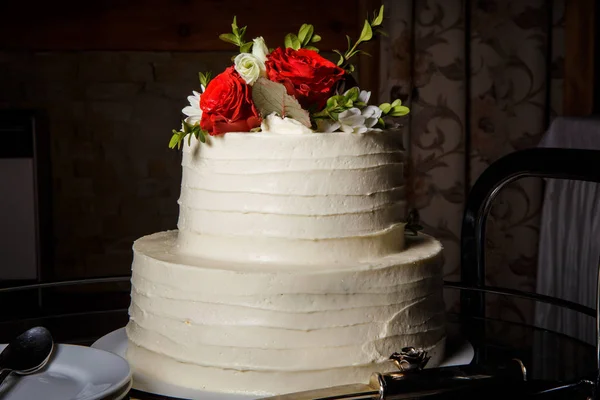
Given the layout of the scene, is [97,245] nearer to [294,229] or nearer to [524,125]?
[524,125]

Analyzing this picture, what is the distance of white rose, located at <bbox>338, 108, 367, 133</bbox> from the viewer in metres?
1.03

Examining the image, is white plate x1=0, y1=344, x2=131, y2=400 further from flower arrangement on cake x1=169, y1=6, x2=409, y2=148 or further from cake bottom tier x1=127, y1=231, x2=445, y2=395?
flower arrangement on cake x1=169, y1=6, x2=409, y2=148

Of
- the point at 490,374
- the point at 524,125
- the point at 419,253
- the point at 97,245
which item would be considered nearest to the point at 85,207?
the point at 97,245

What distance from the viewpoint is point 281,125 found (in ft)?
3.39

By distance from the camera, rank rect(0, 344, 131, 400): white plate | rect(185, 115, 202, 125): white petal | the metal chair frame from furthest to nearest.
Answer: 1. the metal chair frame
2. rect(185, 115, 202, 125): white petal
3. rect(0, 344, 131, 400): white plate

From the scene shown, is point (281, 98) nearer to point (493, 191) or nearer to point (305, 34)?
point (305, 34)

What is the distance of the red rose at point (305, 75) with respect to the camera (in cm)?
100

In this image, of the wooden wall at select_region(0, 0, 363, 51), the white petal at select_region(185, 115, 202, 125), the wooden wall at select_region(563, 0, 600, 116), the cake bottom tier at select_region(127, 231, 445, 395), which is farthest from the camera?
the wooden wall at select_region(0, 0, 363, 51)

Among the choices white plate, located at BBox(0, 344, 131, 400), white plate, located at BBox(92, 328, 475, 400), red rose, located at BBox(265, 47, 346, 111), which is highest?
red rose, located at BBox(265, 47, 346, 111)

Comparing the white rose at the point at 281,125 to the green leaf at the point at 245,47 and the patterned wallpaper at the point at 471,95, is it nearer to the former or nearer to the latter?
the green leaf at the point at 245,47

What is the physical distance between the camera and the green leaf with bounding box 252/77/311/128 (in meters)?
1.01

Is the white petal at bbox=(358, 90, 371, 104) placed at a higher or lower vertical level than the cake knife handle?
higher

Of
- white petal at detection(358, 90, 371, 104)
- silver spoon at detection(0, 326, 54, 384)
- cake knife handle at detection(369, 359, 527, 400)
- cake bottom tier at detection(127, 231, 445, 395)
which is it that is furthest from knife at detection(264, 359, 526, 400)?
white petal at detection(358, 90, 371, 104)

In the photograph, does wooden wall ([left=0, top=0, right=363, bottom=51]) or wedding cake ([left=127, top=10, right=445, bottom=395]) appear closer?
wedding cake ([left=127, top=10, right=445, bottom=395])
